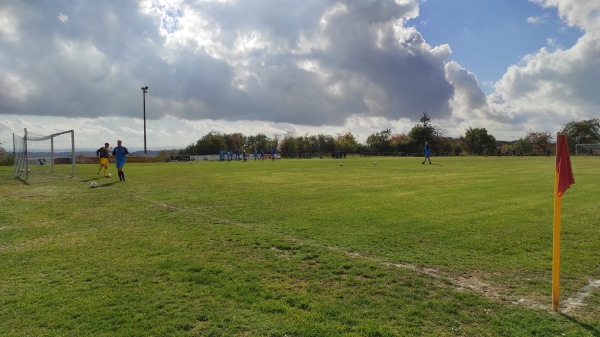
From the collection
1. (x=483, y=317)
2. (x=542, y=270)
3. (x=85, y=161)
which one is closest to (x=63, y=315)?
(x=483, y=317)

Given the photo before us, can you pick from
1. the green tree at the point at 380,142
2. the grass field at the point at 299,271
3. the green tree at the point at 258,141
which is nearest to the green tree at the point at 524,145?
the green tree at the point at 380,142

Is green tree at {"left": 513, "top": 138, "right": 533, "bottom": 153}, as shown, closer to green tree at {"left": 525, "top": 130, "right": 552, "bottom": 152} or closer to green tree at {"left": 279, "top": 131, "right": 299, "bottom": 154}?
green tree at {"left": 525, "top": 130, "right": 552, "bottom": 152}

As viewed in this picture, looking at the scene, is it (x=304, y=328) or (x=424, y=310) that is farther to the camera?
(x=424, y=310)

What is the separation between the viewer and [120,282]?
5.59 meters

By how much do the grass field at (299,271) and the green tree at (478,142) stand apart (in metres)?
103

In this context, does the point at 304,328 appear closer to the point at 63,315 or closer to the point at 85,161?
the point at 63,315

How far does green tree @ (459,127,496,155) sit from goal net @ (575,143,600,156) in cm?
2790

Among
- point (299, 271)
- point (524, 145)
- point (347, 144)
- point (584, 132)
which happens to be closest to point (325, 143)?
point (347, 144)

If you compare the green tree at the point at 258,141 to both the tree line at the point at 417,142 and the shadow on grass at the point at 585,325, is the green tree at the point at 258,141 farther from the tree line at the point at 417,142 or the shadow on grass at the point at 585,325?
the shadow on grass at the point at 585,325

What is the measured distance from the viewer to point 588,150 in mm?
74812

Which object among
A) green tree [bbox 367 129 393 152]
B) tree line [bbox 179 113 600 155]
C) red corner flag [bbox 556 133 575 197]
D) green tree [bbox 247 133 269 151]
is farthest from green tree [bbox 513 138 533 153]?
red corner flag [bbox 556 133 575 197]

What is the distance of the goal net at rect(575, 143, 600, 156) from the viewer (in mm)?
72750

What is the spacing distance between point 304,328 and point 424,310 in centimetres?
147

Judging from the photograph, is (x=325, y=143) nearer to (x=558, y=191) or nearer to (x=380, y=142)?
(x=380, y=142)
